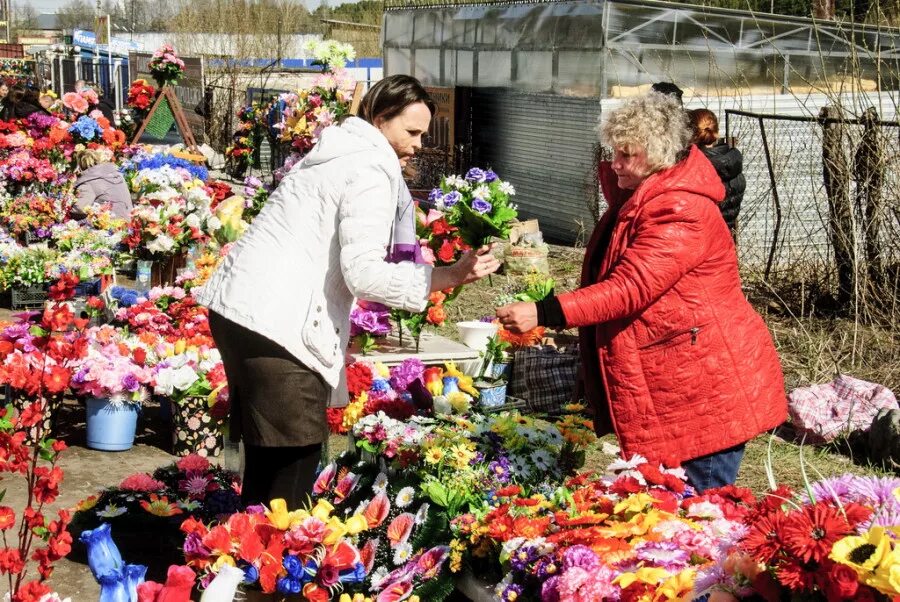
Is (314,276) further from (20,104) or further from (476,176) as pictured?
(20,104)

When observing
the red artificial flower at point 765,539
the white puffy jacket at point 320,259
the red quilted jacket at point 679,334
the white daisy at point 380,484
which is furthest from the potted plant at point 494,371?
the red artificial flower at point 765,539

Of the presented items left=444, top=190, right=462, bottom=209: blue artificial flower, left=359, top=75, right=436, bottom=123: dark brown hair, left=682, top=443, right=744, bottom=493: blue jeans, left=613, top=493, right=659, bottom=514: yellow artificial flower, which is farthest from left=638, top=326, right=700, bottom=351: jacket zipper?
left=444, top=190, right=462, bottom=209: blue artificial flower

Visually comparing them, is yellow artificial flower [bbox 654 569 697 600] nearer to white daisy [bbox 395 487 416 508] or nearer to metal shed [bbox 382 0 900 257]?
white daisy [bbox 395 487 416 508]

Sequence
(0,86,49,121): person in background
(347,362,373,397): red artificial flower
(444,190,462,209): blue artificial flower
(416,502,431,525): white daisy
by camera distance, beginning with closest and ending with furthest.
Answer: (416,502,431,525): white daisy, (347,362,373,397): red artificial flower, (444,190,462,209): blue artificial flower, (0,86,49,121): person in background

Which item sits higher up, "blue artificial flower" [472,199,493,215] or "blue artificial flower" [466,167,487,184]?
"blue artificial flower" [466,167,487,184]

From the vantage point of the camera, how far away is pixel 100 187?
8.76 meters

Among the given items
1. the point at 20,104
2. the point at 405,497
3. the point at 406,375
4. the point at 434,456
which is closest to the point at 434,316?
the point at 406,375

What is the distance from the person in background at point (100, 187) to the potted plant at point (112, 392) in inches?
143

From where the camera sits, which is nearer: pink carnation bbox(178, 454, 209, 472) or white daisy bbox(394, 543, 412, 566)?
white daisy bbox(394, 543, 412, 566)

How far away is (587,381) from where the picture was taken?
322 centimetres

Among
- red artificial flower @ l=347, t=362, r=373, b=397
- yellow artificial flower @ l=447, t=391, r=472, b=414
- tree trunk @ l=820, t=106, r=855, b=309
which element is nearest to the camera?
yellow artificial flower @ l=447, t=391, r=472, b=414

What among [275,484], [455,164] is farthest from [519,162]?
[275,484]

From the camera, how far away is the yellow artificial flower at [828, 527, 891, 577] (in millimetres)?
1679

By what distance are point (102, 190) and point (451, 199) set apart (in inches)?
177
